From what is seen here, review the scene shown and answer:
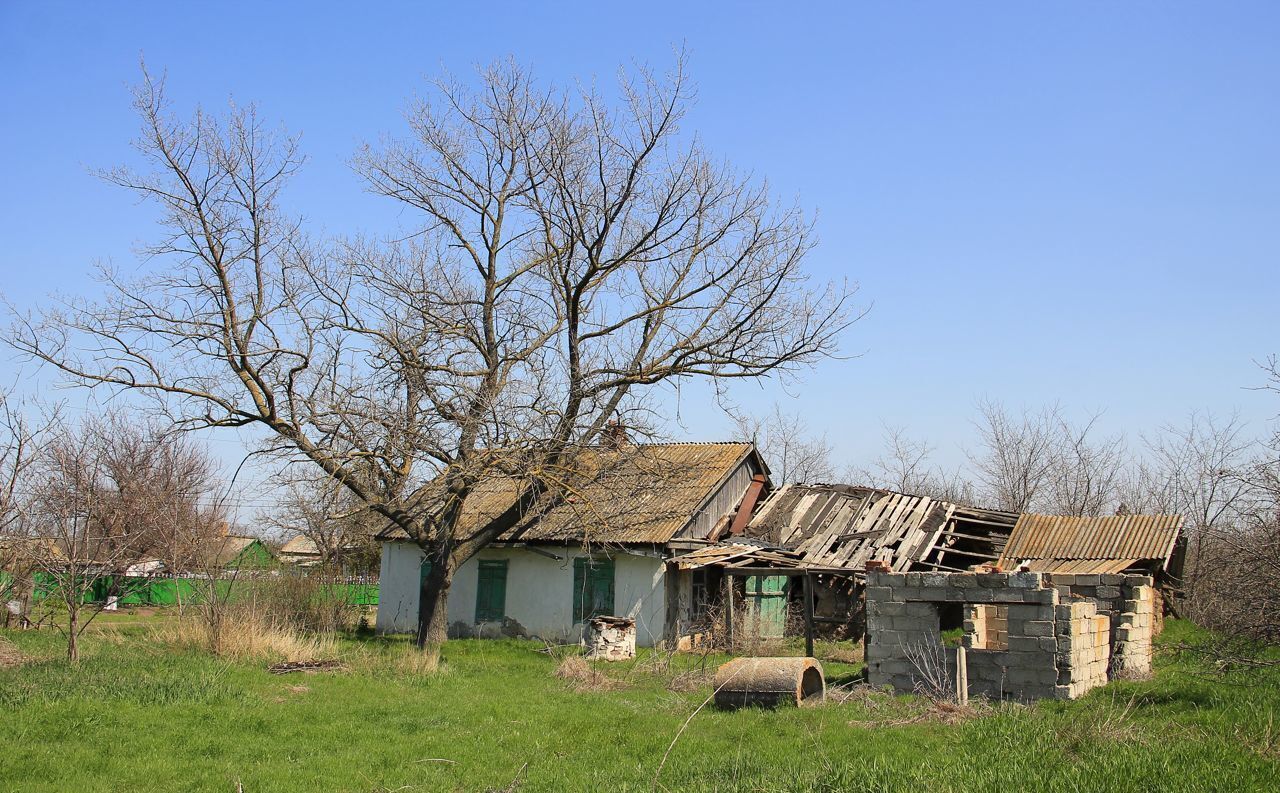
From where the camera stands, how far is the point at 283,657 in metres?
15.5

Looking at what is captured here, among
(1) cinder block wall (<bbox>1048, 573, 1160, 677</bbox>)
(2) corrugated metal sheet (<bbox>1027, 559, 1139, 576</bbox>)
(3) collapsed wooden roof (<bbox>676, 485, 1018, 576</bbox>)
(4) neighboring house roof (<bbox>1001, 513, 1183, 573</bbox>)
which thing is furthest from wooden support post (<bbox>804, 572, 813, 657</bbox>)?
(4) neighboring house roof (<bbox>1001, 513, 1183, 573</bbox>)

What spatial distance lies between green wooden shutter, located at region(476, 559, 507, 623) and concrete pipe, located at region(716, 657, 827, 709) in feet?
40.0

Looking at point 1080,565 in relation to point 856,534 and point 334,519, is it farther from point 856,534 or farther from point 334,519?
point 334,519

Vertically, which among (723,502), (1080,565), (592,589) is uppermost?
(723,502)

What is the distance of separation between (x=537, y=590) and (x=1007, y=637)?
12.7m

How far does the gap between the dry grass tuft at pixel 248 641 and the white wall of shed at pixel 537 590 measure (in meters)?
6.88

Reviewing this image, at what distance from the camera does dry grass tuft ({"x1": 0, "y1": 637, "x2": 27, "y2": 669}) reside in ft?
48.5

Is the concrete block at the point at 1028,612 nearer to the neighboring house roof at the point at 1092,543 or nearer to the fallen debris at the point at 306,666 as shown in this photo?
the neighboring house roof at the point at 1092,543

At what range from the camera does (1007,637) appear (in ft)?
44.6

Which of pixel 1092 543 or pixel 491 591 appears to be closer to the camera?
pixel 1092 543

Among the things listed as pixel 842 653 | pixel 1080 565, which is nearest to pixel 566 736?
pixel 842 653

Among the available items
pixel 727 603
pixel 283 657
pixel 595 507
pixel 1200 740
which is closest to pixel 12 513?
pixel 283 657

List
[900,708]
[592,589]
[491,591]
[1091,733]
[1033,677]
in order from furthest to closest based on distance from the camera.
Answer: [491,591], [592,589], [1033,677], [900,708], [1091,733]

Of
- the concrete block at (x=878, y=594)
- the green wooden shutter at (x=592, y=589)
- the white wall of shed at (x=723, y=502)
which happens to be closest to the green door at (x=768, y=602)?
the white wall of shed at (x=723, y=502)
